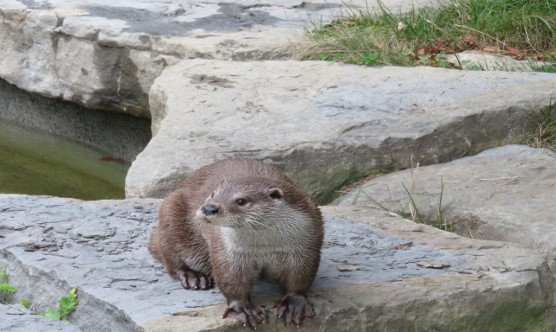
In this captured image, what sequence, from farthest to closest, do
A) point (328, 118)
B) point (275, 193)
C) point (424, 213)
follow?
1. point (328, 118)
2. point (424, 213)
3. point (275, 193)

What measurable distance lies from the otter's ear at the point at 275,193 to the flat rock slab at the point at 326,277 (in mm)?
418

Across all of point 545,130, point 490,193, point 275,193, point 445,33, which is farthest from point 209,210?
point 445,33

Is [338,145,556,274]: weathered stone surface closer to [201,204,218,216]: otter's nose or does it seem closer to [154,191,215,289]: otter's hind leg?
[154,191,215,289]: otter's hind leg

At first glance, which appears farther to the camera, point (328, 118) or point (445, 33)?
point (445, 33)

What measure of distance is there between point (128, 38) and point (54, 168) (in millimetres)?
1068

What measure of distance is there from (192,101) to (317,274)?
99.4 inches

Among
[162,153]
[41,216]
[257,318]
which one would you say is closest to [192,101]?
[162,153]

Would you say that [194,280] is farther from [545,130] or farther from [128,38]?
[128,38]

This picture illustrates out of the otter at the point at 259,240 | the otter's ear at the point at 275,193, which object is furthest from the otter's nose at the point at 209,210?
the otter's ear at the point at 275,193

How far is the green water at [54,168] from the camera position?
23.0ft

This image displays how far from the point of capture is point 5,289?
3.87 metres

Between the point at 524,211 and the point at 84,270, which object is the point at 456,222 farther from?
the point at 84,270

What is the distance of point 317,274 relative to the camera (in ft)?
12.3

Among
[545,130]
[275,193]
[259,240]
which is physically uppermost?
[275,193]
